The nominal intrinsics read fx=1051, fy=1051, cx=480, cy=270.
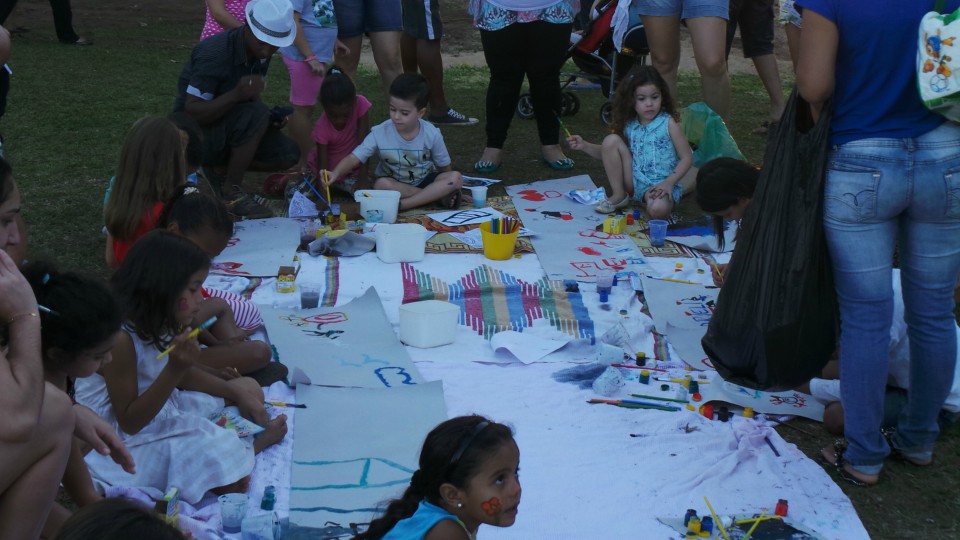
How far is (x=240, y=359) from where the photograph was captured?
3645 mm

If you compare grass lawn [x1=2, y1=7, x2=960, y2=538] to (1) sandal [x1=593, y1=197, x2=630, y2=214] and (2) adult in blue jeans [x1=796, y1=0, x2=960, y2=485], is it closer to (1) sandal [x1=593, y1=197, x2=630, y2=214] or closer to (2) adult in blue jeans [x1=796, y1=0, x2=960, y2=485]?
(2) adult in blue jeans [x1=796, y1=0, x2=960, y2=485]

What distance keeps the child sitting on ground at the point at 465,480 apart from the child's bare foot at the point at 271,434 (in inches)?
42.8

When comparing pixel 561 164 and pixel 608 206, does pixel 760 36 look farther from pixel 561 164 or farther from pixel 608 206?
pixel 608 206

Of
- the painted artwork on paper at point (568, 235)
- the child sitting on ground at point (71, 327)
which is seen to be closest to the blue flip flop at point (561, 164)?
the painted artwork on paper at point (568, 235)

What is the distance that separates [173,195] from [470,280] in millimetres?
1362

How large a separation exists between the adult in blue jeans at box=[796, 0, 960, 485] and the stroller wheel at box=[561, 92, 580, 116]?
4876mm

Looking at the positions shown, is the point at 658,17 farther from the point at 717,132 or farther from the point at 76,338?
the point at 76,338

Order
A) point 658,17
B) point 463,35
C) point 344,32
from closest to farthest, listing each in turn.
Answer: point 658,17, point 344,32, point 463,35

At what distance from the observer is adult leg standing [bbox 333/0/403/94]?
6.18m

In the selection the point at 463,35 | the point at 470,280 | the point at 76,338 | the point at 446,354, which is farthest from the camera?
the point at 463,35

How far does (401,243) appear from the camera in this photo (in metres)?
4.95

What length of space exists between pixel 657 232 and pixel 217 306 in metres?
2.39

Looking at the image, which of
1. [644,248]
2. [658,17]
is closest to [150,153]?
[644,248]

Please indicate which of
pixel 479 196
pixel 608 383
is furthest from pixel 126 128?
pixel 608 383
